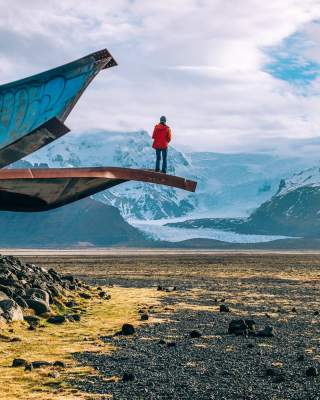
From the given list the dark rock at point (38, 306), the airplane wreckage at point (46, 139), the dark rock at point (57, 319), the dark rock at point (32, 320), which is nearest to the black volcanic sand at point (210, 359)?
the dark rock at point (57, 319)

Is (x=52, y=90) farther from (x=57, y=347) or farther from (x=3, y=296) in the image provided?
(x=57, y=347)

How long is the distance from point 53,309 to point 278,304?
37.6 ft

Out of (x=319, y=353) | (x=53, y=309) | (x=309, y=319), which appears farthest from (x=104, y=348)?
(x=309, y=319)

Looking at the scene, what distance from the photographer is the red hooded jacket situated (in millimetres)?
22844

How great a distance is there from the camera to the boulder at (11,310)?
64.6 ft

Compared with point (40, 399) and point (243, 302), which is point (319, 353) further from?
point (243, 302)

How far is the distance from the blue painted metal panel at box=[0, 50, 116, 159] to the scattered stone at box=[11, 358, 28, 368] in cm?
913

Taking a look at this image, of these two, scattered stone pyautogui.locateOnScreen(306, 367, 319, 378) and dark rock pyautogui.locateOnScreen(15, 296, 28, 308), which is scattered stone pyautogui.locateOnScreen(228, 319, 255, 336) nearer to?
scattered stone pyautogui.locateOnScreen(306, 367, 319, 378)

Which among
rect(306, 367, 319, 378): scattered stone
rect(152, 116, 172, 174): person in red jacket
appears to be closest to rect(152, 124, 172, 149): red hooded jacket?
rect(152, 116, 172, 174): person in red jacket

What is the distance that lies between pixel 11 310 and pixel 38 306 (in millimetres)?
2474

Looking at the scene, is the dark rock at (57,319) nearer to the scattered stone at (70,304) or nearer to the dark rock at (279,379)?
the scattered stone at (70,304)

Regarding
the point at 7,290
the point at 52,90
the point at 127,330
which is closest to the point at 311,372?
the point at 127,330

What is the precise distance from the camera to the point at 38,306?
2230 centimetres

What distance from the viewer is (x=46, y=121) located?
2064cm
